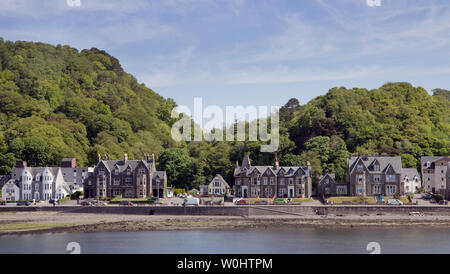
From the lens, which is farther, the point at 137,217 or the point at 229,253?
the point at 137,217

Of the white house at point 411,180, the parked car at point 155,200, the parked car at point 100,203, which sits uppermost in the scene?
the white house at point 411,180

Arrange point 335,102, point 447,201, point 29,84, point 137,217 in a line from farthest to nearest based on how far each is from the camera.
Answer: point 29,84 → point 335,102 → point 447,201 → point 137,217

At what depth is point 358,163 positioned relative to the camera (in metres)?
89.8

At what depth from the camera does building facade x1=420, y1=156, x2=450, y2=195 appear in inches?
3708

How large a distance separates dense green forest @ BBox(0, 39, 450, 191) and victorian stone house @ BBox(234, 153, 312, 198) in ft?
21.2

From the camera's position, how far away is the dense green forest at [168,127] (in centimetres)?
10631

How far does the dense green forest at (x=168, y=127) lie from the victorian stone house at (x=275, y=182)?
646 cm

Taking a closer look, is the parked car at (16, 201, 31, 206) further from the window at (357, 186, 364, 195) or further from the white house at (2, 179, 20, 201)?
the window at (357, 186, 364, 195)

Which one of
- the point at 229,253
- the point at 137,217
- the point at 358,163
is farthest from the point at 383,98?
the point at 229,253

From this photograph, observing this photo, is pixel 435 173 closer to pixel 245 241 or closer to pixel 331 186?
pixel 331 186

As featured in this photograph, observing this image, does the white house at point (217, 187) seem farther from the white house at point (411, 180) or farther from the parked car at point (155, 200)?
the white house at point (411, 180)

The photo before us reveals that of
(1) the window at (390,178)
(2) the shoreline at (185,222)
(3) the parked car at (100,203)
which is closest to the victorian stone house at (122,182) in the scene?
(3) the parked car at (100,203)

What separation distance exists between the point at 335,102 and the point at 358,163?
108ft
